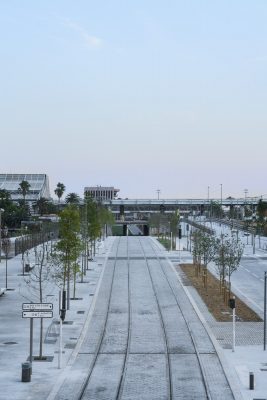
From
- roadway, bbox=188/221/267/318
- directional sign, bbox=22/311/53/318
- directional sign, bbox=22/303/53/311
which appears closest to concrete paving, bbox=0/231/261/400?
directional sign, bbox=22/311/53/318

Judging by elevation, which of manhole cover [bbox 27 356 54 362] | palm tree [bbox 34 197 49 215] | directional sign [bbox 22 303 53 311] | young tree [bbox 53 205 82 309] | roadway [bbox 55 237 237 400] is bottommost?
manhole cover [bbox 27 356 54 362]

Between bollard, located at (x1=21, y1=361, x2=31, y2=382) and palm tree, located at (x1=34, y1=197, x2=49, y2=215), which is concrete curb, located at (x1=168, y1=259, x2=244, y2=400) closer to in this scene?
bollard, located at (x1=21, y1=361, x2=31, y2=382)

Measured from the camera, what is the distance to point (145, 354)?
29625 mm

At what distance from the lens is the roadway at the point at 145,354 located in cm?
2381

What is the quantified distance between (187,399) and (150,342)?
972 cm

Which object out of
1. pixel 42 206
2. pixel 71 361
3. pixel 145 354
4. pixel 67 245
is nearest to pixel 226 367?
pixel 145 354

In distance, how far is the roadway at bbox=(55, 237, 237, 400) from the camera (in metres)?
23.8

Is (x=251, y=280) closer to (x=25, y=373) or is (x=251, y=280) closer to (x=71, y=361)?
(x=71, y=361)

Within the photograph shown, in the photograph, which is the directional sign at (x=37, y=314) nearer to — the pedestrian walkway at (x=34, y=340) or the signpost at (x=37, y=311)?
the signpost at (x=37, y=311)

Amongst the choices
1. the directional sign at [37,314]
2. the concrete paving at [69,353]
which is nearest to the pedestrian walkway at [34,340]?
the concrete paving at [69,353]

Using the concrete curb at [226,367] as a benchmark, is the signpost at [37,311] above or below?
above

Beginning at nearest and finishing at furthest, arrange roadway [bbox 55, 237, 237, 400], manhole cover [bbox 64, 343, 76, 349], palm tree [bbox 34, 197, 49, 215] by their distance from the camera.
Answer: roadway [bbox 55, 237, 237, 400]
manhole cover [bbox 64, 343, 76, 349]
palm tree [bbox 34, 197, 49, 215]

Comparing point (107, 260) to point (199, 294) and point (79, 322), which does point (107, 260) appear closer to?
point (199, 294)

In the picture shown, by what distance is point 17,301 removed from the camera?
46375 mm
